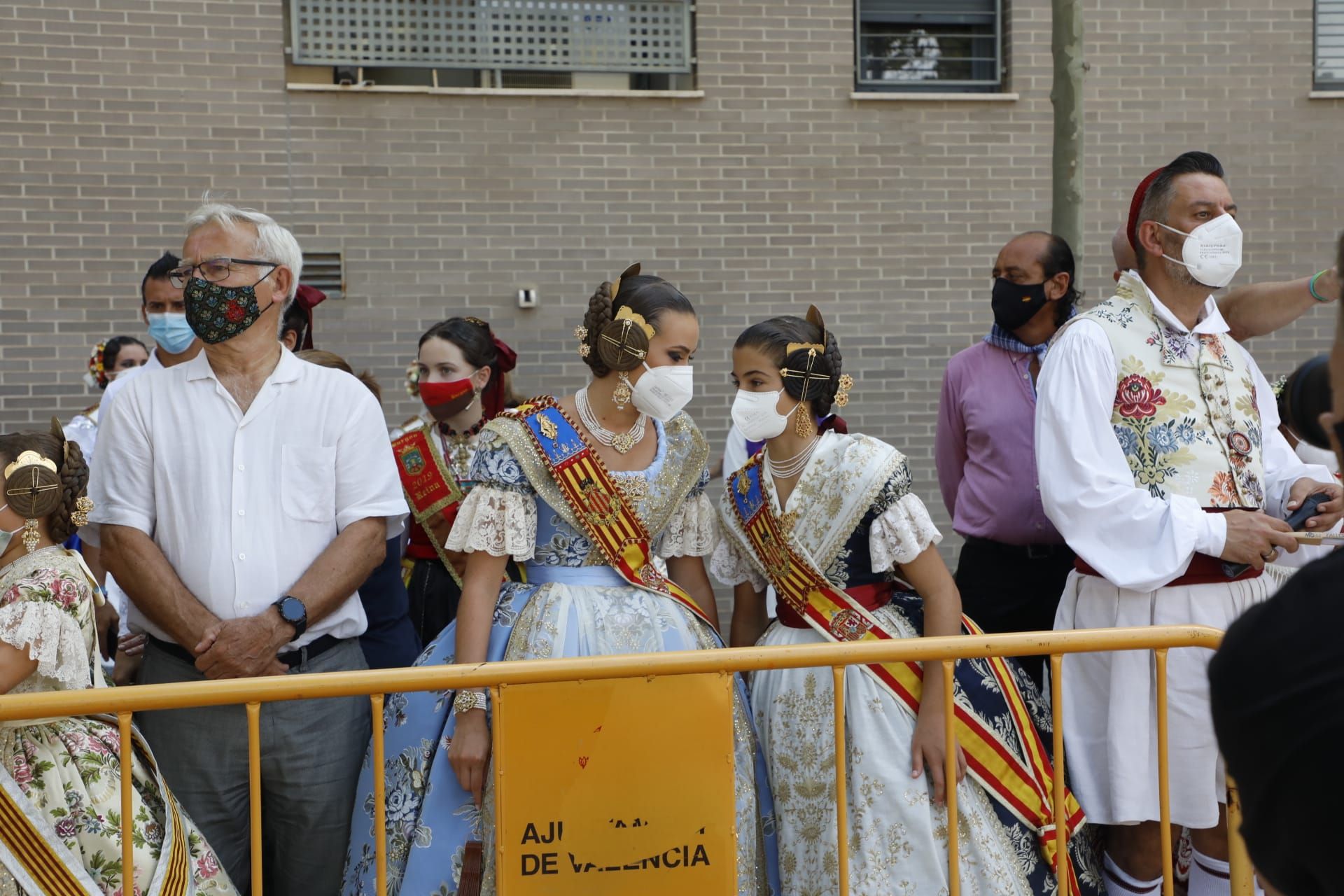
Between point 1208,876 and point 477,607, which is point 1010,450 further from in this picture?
point 477,607

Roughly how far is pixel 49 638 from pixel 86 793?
354 mm

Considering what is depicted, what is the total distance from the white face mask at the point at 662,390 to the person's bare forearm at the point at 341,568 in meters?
0.76

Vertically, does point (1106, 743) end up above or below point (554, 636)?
below

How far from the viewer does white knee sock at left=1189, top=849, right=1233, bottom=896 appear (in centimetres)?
348

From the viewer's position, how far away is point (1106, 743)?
3535mm

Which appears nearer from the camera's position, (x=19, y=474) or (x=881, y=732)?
(x=19, y=474)

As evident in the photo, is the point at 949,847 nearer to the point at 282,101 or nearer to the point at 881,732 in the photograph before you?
the point at 881,732

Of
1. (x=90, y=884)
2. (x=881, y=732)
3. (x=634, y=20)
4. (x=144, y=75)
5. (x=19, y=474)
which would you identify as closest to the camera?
(x=90, y=884)

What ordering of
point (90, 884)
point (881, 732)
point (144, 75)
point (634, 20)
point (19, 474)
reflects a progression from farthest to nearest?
point (634, 20)
point (144, 75)
point (881, 732)
point (19, 474)
point (90, 884)

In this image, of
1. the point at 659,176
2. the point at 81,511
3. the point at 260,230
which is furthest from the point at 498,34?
the point at 81,511

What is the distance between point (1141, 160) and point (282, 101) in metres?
5.33

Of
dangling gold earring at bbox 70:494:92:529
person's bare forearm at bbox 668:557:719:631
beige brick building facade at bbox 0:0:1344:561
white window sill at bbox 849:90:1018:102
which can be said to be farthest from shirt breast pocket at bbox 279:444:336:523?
white window sill at bbox 849:90:1018:102

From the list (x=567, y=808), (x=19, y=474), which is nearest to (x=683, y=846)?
(x=567, y=808)

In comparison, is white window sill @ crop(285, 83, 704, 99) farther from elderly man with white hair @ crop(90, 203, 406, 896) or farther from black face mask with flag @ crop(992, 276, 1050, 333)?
elderly man with white hair @ crop(90, 203, 406, 896)
